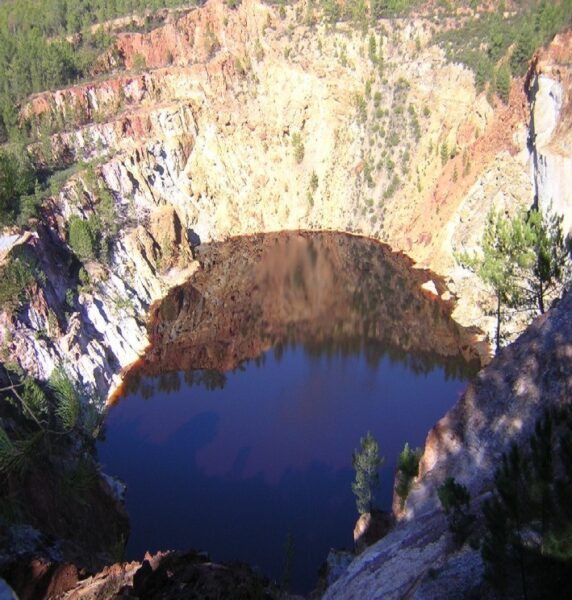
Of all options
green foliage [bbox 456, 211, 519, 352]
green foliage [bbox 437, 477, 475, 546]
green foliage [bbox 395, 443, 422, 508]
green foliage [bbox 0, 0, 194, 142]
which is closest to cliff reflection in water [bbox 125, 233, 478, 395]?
green foliage [bbox 456, 211, 519, 352]

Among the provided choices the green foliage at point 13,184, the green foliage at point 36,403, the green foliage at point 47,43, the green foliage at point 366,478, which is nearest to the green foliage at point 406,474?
the green foliage at point 366,478

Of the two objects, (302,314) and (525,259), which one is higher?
(525,259)

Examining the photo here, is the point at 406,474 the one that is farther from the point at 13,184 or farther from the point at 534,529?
the point at 13,184

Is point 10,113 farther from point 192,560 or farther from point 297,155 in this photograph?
point 192,560

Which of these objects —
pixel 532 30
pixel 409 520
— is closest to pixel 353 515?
pixel 409 520

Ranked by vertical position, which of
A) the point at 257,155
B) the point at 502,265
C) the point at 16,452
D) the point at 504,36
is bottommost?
the point at 16,452

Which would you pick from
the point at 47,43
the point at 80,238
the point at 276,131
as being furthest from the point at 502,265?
the point at 47,43
